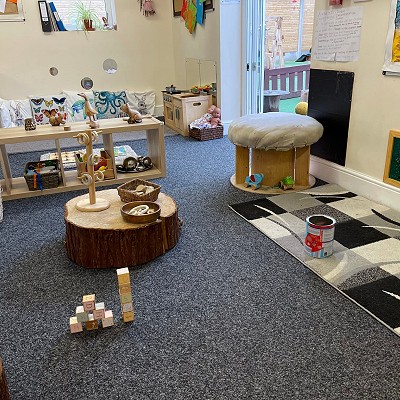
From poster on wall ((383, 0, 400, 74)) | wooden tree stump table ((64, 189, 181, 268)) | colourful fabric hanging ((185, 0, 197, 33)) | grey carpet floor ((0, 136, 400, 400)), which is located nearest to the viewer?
grey carpet floor ((0, 136, 400, 400))

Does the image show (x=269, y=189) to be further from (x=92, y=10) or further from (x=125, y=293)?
(x=92, y=10)

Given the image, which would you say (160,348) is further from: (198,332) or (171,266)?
(171,266)

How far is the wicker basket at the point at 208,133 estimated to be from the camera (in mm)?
4215

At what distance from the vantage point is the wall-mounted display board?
7.66 ft

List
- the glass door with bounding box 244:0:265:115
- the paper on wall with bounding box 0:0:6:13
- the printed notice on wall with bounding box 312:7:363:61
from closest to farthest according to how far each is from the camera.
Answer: the printed notice on wall with bounding box 312:7:363:61 → the glass door with bounding box 244:0:265:115 → the paper on wall with bounding box 0:0:6:13

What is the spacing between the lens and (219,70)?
4.24 metres

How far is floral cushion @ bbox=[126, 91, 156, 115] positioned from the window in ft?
3.01

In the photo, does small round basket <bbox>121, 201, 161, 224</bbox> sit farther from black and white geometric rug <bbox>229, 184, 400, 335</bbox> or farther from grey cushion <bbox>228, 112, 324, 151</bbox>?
grey cushion <bbox>228, 112, 324, 151</bbox>

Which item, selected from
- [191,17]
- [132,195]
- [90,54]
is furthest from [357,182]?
[90,54]

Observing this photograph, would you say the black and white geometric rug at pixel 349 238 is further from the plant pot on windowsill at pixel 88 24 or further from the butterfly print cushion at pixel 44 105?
the plant pot on windowsill at pixel 88 24

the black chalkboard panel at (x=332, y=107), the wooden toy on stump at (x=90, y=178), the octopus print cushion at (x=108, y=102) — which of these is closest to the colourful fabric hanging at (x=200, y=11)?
the octopus print cushion at (x=108, y=102)

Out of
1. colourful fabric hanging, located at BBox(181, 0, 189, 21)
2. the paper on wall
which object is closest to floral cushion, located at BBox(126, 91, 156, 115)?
colourful fabric hanging, located at BBox(181, 0, 189, 21)

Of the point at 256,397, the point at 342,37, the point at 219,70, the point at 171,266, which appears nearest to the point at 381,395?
the point at 256,397

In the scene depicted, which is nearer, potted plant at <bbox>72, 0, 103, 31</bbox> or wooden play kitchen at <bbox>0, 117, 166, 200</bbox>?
wooden play kitchen at <bbox>0, 117, 166, 200</bbox>
